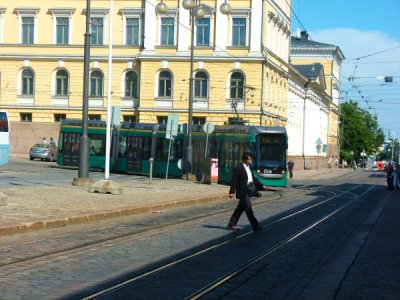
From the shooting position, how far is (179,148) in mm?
40375

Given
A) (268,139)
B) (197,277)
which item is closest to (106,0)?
(268,139)

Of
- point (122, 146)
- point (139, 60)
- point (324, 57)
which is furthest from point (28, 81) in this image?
point (324, 57)

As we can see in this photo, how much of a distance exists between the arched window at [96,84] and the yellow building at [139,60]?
92 mm

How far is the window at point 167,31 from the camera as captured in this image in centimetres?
6134

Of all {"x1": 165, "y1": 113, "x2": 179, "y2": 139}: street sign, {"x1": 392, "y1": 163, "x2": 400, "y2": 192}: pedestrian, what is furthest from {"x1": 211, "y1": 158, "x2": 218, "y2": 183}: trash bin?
{"x1": 392, "y1": 163, "x2": 400, "y2": 192}: pedestrian

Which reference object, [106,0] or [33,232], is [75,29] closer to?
[106,0]

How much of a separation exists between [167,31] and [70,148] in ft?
67.9

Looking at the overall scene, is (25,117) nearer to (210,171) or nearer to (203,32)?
(203,32)

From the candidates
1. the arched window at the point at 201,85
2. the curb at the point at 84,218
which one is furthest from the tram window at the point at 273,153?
the arched window at the point at 201,85

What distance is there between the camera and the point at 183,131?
39.0 metres

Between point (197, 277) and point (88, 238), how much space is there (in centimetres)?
474

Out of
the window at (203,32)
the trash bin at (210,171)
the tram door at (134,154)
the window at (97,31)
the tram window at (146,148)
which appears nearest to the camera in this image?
the trash bin at (210,171)

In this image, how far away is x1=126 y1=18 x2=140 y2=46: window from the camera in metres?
62.1

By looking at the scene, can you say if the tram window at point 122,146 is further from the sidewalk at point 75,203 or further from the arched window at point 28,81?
the arched window at point 28,81
